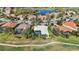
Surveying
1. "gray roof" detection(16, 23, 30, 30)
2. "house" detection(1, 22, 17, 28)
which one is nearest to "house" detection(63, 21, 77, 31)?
"gray roof" detection(16, 23, 30, 30)

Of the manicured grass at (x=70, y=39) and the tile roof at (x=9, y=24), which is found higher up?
the tile roof at (x=9, y=24)

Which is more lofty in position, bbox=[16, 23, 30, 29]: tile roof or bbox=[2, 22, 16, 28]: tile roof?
bbox=[2, 22, 16, 28]: tile roof

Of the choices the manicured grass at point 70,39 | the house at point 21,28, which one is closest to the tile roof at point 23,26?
the house at point 21,28

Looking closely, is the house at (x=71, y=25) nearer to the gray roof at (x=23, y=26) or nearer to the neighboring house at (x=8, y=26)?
the gray roof at (x=23, y=26)

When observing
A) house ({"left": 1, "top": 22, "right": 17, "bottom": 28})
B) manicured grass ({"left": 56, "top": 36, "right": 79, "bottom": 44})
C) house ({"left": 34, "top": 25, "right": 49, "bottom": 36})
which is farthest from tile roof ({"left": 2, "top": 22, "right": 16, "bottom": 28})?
manicured grass ({"left": 56, "top": 36, "right": 79, "bottom": 44})

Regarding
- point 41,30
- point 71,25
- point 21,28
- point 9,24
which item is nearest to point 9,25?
point 9,24

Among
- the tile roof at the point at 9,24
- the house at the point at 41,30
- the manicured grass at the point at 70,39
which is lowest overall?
the manicured grass at the point at 70,39

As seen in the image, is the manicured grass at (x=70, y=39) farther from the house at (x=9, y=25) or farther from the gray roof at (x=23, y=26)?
the house at (x=9, y=25)

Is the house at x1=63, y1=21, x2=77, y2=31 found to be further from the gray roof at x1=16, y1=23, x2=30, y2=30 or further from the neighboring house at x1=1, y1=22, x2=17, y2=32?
the neighboring house at x1=1, y1=22, x2=17, y2=32

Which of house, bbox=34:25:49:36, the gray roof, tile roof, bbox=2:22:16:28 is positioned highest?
tile roof, bbox=2:22:16:28
